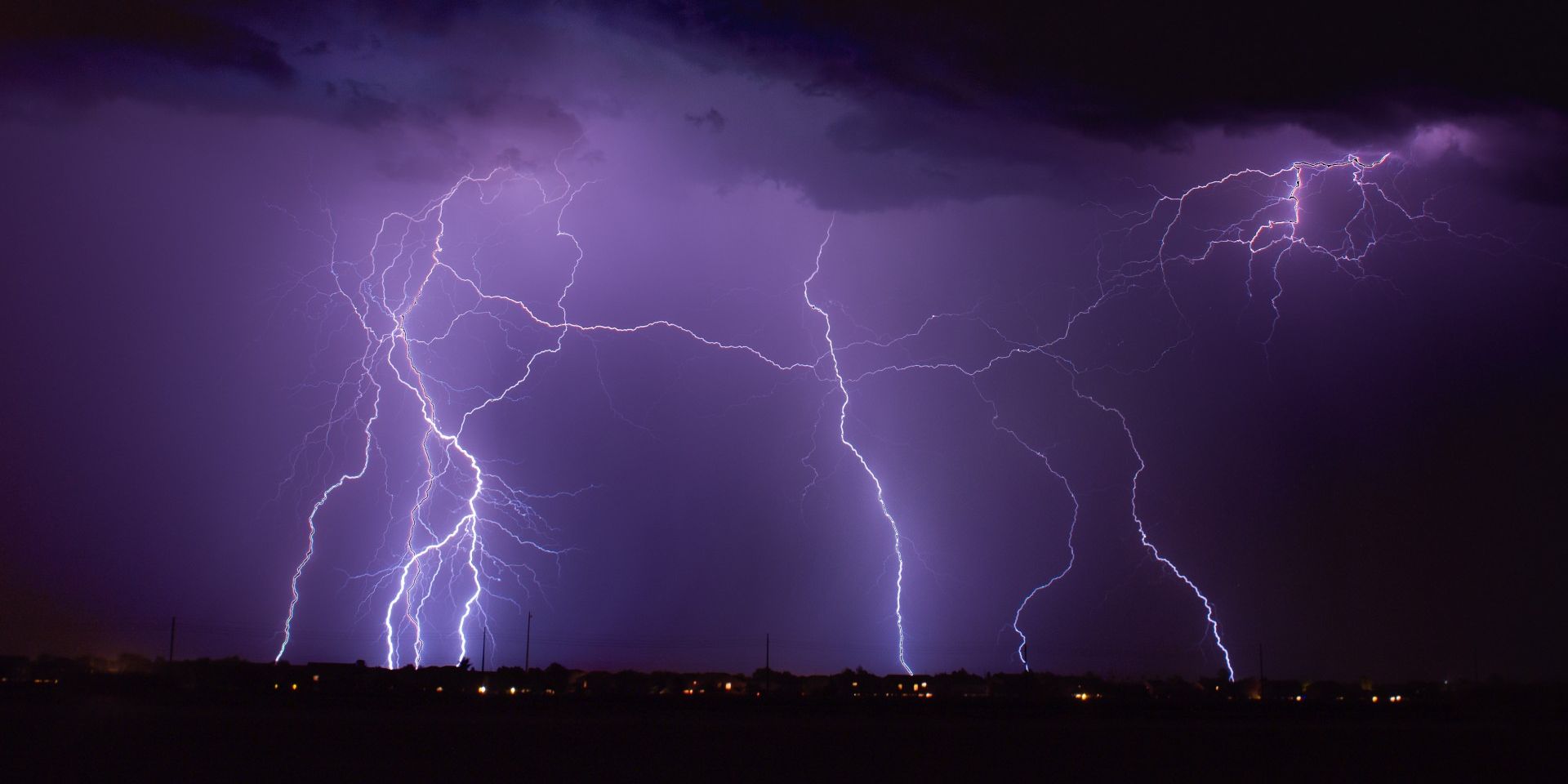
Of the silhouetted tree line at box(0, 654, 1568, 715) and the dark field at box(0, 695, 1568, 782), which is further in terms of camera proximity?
the silhouetted tree line at box(0, 654, 1568, 715)

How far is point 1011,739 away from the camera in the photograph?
48.5ft

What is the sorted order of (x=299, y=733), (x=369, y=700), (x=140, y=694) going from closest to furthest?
1. (x=299, y=733)
2. (x=369, y=700)
3. (x=140, y=694)

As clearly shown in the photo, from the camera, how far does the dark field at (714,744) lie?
1056 cm

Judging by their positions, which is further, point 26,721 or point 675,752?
point 26,721

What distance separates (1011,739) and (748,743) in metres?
3.48

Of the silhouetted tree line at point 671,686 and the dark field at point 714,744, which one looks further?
the silhouetted tree line at point 671,686

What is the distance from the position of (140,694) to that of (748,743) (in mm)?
14578

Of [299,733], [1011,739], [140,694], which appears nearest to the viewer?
[299,733]

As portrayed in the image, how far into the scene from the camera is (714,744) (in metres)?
13.4

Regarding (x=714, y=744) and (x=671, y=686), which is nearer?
(x=714, y=744)

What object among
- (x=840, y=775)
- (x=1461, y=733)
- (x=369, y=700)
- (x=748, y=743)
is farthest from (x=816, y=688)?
(x=840, y=775)

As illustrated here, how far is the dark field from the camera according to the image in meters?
10.6

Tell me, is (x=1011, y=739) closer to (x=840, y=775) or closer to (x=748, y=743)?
(x=748, y=743)

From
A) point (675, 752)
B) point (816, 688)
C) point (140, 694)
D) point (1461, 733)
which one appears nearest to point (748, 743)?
point (675, 752)
